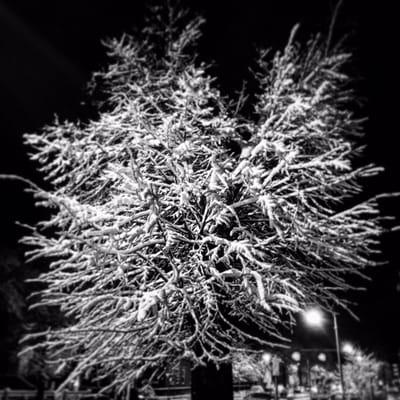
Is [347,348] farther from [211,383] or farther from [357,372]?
[211,383]

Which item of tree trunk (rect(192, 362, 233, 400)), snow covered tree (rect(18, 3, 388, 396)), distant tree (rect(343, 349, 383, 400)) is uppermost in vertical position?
snow covered tree (rect(18, 3, 388, 396))

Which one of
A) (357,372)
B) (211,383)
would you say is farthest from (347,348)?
(211,383)

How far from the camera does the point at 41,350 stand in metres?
20.5

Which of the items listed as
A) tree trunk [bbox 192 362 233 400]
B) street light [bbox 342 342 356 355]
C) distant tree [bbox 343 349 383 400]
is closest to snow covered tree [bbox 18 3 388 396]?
tree trunk [bbox 192 362 233 400]

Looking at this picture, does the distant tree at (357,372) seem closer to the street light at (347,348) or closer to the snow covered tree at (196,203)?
the street light at (347,348)

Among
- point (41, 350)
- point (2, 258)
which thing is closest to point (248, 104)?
point (2, 258)

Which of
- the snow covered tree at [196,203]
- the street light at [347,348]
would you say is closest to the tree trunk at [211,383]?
the snow covered tree at [196,203]

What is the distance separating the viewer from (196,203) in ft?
24.0

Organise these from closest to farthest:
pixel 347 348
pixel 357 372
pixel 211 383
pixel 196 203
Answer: pixel 211 383
pixel 196 203
pixel 347 348
pixel 357 372

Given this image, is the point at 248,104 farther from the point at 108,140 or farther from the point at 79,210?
the point at 79,210

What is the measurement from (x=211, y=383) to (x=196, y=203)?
3694 mm

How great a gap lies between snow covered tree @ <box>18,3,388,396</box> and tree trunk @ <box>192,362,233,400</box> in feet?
1.64

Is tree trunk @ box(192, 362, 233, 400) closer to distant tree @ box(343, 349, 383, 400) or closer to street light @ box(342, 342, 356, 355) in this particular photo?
street light @ box(342, 342, 356, 355)

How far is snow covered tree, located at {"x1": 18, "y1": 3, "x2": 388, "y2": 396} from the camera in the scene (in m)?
6.23
